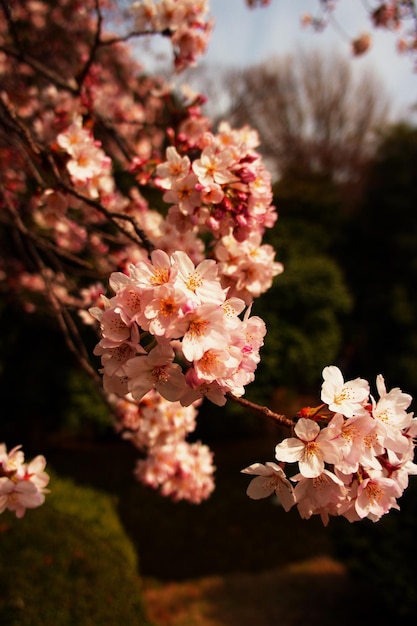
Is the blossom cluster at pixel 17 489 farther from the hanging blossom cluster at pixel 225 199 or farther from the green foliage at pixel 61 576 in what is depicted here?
the green foliage at pixel 61 576

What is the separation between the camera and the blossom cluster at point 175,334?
34.8 inches

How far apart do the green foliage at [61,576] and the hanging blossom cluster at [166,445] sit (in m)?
1.15

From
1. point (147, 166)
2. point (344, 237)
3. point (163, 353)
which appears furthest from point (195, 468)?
point (344, 237)

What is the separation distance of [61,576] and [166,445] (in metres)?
1.44

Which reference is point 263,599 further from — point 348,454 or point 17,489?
point 348,454

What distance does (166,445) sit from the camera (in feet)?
6.76

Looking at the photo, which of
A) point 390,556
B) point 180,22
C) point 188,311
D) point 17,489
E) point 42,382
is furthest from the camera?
point 42,382

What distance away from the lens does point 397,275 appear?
10.5 meters

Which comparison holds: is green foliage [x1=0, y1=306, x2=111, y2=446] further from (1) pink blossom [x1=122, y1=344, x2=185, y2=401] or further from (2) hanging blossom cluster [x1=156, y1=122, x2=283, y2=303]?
(1) pink blossom [x1=122, y1=344, x2=185, y2=401]

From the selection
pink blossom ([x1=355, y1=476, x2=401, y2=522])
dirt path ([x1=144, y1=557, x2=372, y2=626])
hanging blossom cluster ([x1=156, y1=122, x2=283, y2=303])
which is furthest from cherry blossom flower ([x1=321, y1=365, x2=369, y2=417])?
dirt path ([x1=144, y1=557, x2=372, y2=626])

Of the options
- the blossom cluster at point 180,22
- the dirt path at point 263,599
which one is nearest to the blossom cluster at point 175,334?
the blossom cluster at point 180,22

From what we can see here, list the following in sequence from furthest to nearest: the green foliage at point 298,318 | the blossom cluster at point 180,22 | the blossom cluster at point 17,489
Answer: the green foliage at point 298,318, the blossom cluster at point 180,22, the blossom cluster at point 17,489

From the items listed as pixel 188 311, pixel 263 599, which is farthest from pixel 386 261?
pixel 188 311

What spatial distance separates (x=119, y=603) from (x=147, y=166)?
2.53 m
